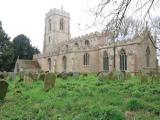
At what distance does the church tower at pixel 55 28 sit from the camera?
70375 millimetres

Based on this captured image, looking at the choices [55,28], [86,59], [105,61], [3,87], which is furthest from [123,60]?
[3,87]

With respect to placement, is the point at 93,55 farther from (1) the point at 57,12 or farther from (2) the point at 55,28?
(1) the point at 57,12

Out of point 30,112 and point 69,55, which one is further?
point 69,55

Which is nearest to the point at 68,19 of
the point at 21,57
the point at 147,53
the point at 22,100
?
the point at 21,57

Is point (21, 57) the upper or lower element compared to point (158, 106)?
upper

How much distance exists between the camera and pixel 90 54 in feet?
157

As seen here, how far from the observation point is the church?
40184 millimetres

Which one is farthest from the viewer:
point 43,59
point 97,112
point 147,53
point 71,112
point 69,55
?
point 43,59

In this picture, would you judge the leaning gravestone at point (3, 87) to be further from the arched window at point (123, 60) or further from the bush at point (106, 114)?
the arched window at point (123, 60)

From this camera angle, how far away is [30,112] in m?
7.30

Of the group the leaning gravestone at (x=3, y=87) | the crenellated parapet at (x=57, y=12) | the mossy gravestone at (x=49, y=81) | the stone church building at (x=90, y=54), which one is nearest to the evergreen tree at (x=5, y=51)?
the stone church building at (x=90, y=54)

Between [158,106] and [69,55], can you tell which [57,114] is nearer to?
[158,106]

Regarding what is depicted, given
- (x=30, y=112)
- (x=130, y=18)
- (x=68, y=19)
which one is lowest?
(x=30, y=112)

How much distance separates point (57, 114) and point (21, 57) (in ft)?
196
